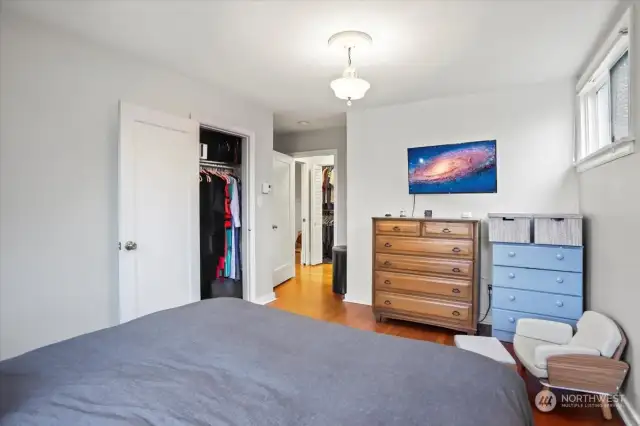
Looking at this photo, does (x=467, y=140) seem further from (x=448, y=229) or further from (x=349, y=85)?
(x=349, y=85)

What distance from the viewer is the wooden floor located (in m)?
2.01

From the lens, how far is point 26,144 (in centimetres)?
215

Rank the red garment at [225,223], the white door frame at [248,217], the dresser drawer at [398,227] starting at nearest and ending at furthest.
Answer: the dresser drawer at [398,227] < the red garment at [225,223] < the white door frame at [248,217]

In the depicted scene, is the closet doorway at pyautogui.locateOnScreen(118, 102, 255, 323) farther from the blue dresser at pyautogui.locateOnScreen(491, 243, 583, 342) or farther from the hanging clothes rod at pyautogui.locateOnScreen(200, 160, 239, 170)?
the blue dresser at pyautogui.locateOnScreen(491, 243, 583, 342)

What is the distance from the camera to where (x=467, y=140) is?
3674 millimetres

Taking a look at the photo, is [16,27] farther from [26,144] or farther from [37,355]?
[37,355]

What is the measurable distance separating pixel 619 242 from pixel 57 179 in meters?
3.61

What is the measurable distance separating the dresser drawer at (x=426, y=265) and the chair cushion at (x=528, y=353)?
2.66ft

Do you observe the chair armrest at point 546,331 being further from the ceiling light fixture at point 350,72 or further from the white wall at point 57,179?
the white wall at point 57,179

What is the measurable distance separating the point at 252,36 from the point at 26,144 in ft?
5.24

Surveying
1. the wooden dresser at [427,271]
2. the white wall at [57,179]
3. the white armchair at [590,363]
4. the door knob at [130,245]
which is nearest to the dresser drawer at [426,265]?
the wooden dresser at [427,271]

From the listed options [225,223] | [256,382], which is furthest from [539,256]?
[225,223]

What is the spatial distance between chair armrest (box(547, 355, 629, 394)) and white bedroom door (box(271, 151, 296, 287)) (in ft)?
12.3

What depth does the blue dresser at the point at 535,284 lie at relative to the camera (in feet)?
9.04
